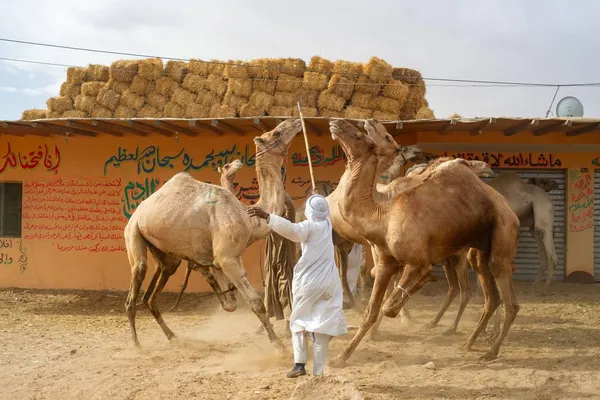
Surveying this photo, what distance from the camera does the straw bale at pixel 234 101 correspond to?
50.8 ft

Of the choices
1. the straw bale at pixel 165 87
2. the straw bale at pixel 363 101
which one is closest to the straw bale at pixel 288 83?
the straw bale at pixel 363 101

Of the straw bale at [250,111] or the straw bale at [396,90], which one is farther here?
the straw bale at [250,111]

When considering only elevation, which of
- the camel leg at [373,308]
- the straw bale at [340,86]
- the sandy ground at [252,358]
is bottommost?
the sandy ground at [252,358]

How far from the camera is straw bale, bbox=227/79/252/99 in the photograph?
1555cm

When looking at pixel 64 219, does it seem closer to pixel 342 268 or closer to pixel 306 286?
pixel 342 268

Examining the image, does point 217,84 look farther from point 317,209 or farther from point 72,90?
point 317,209

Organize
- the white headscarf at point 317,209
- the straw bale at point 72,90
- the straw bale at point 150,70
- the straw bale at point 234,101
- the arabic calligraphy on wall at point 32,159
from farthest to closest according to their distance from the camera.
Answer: the straw bale at point 72,90, the straw bale at point 150,70, the straw bale at point 234,101, the arabic calligraphy on wall at point 32,159, the white headscarf at point 317,209

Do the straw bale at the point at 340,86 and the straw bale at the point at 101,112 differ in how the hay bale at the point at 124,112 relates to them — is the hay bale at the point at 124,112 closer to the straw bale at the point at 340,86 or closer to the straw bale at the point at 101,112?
the straw bale at the point at 101,112

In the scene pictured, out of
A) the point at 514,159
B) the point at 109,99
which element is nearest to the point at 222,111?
the point at 109,99

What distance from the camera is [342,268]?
941 centimetres

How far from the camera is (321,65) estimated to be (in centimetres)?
1557

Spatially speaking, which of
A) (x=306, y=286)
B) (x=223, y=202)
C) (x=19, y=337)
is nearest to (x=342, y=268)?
(x=223, y=202)

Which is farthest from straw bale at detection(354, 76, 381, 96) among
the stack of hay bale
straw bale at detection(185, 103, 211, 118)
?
straw bale at detection(185, 103, 211, 118)

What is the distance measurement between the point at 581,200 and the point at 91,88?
1249 cm
